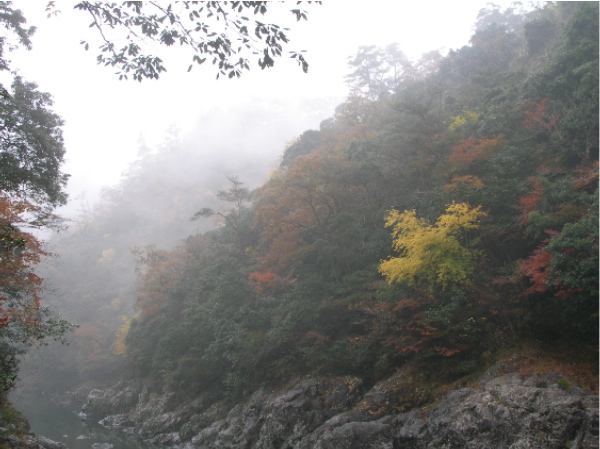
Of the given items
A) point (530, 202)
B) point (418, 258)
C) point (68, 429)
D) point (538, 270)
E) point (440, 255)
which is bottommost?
point (68, 429)

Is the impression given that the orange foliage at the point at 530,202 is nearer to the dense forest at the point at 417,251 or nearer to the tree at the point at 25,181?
the dense forest at the point at 417,251

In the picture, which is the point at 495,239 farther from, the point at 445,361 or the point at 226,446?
the point at 226,446

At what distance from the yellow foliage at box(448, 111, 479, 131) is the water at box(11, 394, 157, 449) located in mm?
22061

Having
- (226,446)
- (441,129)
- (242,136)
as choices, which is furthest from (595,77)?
(242,136)

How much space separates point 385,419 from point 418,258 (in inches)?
197

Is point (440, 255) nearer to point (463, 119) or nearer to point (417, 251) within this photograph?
point (417, 251)

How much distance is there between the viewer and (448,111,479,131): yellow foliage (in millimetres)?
19653

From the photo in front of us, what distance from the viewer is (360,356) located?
535 inches

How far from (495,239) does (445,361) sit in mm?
4641

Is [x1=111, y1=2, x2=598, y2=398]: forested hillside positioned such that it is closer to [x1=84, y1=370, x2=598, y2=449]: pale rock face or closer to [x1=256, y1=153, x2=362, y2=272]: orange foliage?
[x1=256, y1=153, x2=362, y2=272]: orange foliage

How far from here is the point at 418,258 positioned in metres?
11.9

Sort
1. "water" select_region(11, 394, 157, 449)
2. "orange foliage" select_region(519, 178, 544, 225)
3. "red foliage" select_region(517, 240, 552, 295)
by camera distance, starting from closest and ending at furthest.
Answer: "red foliage" select_region(517, 240, 552, 295) < "orange foliage" select_region(519, 178, 544, 225) < "water" select_region(11, 394, 157, 449)

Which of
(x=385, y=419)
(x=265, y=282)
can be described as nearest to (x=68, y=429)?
(x=265, y=282)

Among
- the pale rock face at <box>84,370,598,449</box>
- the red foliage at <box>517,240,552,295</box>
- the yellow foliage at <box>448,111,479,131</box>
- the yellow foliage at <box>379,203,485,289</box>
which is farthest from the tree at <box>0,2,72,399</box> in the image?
Result: the yellow foliage at <box>448,111,479,131</box>
